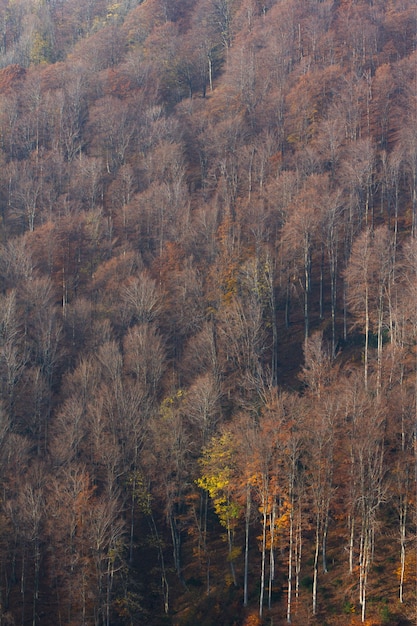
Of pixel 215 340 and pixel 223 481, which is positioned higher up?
pixel 215 340

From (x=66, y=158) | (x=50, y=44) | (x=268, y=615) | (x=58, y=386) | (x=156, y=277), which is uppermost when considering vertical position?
(x=50, y=44)

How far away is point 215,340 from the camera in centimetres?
5347

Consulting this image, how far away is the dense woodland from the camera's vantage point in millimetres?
38062

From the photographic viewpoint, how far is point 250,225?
214 feet

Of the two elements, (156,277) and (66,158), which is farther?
(66,158)

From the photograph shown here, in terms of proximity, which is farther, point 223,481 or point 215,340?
point 215,340

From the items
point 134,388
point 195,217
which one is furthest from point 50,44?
point 134,388

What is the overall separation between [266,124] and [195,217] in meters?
26.6

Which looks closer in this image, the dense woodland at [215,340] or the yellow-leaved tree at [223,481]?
the dense woodland at [215,340]

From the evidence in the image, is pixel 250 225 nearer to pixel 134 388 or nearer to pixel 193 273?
pixel 193 273

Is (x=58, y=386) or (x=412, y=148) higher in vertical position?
A: (x=412, y=148)

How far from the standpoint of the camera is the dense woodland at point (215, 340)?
3806cm

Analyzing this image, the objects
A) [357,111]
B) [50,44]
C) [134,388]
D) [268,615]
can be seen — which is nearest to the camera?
[268,615]

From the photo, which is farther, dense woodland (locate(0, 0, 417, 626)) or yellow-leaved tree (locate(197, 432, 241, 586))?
yellow-leaved tree (locate(197, 432, 241, 586))
